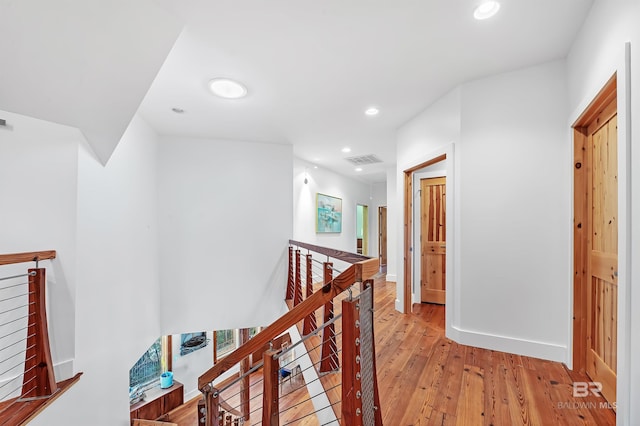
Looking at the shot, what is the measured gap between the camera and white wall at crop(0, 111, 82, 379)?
2061 mm

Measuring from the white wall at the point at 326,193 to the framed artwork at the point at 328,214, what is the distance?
3.9 inches

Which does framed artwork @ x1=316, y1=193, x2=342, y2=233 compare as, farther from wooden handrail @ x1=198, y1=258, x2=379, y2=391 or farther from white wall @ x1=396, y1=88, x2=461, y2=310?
wooden handrail @ x1=198, y1=258, x2=379, y2=391

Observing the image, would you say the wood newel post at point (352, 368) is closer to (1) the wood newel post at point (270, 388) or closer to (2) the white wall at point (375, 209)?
(1) the wood newel post at point (270, 388)

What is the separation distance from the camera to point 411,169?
3.45 m

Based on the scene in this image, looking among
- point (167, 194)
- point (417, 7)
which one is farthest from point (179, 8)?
point (167, 194)

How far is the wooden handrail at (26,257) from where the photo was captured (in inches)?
71.4

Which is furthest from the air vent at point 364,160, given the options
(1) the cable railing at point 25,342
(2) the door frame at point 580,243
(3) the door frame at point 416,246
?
(1) the cable railing at point 25,342

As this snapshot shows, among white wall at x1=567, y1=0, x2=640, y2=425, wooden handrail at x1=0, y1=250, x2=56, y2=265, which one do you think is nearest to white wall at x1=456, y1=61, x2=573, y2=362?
white wall at x1=567, y1=0, x2=640, y2=425

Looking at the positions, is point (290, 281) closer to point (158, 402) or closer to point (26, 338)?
point (26, 338)

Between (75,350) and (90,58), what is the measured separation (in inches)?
85.9

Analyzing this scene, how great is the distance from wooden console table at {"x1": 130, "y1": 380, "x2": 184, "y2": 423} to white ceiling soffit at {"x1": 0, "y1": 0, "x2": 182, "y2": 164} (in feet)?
16.9

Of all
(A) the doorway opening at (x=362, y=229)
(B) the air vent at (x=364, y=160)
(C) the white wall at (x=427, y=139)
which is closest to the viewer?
(C) the white wall at (x=427, y=139)

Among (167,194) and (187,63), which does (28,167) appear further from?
(167,194)

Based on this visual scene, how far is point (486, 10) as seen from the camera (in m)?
1.65
